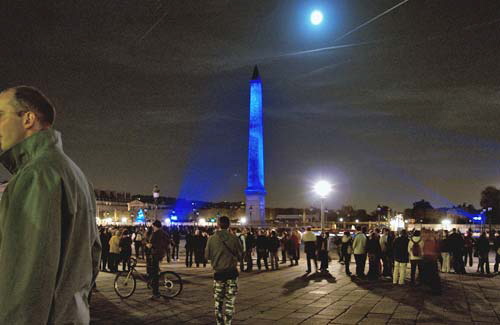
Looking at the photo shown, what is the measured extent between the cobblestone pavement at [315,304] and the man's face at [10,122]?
26.3 ft

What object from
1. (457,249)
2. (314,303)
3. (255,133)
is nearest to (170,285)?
(314,303)

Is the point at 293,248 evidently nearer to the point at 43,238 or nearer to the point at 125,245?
the point at 125,245

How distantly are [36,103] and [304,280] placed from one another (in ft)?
50.8

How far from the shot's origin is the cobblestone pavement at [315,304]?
1004 cm

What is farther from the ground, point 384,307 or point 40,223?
point 40,223

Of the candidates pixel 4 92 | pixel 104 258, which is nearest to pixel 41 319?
pixel 4 92

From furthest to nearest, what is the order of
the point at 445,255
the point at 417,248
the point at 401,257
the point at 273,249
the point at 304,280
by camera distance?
the point at 273,249
the point at 445,255
the point at 304,280
the point at 401,257
the point at 417,248

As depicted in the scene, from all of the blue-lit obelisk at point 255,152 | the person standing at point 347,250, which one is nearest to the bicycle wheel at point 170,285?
the person standing at point 347,250

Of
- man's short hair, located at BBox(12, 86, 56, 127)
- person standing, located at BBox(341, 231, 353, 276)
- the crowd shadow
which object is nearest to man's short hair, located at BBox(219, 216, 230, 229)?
the crowd shadow

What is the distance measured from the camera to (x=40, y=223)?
1844mm

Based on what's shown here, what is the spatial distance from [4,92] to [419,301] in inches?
474

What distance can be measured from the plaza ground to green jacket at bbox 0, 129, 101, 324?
7.97 m

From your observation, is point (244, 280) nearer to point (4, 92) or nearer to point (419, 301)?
point (419, 301)

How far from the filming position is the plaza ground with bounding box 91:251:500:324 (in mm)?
10039
